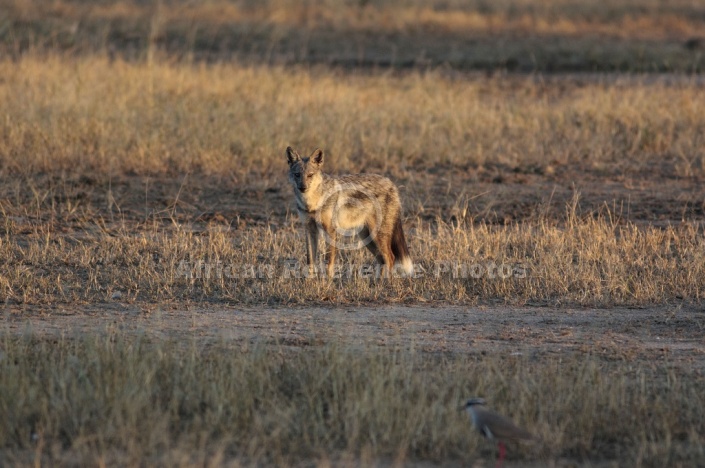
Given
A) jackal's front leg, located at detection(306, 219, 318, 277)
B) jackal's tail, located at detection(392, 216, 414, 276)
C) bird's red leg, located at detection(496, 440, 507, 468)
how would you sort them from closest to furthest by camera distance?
1. bird's red leg, located at detection(496, 440, 507, 468)
2. jackal's front leg, located at detection(306, 219, 318, 277)
3. jackal's tail, located at detection(392, 216, 414, 276)

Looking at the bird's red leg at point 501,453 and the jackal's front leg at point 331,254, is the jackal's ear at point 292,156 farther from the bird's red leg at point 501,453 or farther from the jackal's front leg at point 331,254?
the bird's red leg at point 501,453

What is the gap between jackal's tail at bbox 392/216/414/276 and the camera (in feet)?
29.8

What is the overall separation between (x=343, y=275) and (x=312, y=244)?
0.41 metres

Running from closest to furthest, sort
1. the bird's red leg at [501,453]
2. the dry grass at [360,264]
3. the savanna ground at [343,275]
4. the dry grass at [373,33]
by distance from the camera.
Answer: the bird's red leg at [501,453] < the savanna ground at [343,275] < the dry grass at [360,264] < the dry grass at [373,33]

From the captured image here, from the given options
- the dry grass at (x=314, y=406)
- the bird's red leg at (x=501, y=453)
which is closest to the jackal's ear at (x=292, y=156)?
the dry grass at (x=314, y=406)

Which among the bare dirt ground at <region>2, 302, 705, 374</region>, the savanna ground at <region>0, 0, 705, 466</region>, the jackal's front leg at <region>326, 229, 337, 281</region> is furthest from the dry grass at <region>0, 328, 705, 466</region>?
the jackal's front leg at <region>326, 229, 337, 281</region>

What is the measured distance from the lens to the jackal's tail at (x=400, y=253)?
9.09m

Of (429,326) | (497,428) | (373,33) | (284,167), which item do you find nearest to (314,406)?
(497,428)

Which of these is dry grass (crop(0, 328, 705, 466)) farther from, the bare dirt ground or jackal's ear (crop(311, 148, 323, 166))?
jackal's ear (crop(311, 148, 323, 166))

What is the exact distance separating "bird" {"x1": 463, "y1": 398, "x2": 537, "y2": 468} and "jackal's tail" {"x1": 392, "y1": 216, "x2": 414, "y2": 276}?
3766mm

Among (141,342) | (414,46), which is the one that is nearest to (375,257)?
(141,342)

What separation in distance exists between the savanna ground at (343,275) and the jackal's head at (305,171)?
824 millimetres

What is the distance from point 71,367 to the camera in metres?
6.30

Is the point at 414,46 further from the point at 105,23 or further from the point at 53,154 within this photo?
the point at 53,154
